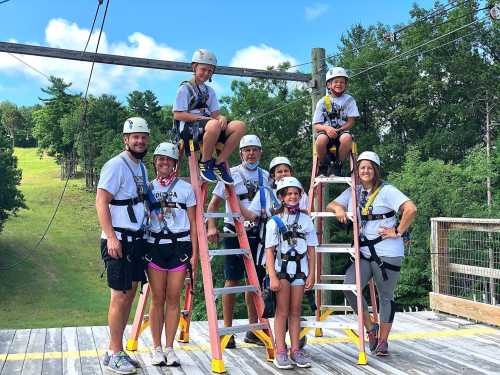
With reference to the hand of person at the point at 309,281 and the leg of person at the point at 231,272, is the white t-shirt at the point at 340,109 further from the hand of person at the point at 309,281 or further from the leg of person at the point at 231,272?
the hand of person at the point at 309,281

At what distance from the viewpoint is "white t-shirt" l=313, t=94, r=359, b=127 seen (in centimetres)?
608

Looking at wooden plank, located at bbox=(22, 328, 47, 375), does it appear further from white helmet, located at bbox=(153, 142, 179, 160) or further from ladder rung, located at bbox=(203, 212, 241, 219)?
white helmet, located at bbox=(153, 142, 179, 160)

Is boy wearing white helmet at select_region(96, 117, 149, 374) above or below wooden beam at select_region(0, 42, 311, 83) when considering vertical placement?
below

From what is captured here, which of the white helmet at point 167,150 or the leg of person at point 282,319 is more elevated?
the white helmet at point 167,150

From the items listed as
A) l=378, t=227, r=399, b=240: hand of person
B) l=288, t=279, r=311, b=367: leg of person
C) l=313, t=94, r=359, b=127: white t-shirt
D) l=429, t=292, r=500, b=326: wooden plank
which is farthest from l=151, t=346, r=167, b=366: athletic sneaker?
l=429, t=292, r=500, b=326: wooden plank

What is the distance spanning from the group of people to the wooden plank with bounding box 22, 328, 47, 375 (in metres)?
0.63

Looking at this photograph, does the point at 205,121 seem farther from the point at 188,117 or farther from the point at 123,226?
the point at 123,226

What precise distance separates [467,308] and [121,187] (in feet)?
16.3

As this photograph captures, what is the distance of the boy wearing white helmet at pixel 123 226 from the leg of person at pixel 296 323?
1371 mm

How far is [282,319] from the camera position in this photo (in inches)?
198

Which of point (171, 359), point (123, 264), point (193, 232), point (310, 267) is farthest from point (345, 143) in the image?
point (171, 359)

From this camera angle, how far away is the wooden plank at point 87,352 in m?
4.96

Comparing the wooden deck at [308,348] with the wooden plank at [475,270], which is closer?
the wooden deck at [308,348]

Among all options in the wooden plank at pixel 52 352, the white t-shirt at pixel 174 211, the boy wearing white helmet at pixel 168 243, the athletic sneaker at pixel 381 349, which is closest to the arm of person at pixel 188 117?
the boy wearing white helmet at pixel 168 243
